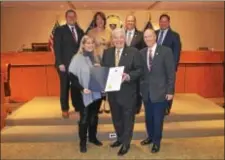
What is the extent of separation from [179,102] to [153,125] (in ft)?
4.48

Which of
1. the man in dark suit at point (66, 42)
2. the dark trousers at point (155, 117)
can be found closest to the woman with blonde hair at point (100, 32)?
the man in dark suit at point (66, 42)

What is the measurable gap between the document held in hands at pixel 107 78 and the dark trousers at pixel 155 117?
386mm

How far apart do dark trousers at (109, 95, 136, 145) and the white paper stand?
9.7 inches

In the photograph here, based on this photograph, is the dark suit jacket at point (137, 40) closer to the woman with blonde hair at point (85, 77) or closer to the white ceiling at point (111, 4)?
the woman with blonde hair at point (85, 77)

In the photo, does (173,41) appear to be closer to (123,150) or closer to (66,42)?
(66,42)

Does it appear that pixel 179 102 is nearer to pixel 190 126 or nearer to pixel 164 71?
pixel 190 126

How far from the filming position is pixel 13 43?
5906mm

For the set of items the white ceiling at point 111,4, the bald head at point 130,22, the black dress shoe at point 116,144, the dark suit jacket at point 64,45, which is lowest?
the black dress shoe at point 116,144

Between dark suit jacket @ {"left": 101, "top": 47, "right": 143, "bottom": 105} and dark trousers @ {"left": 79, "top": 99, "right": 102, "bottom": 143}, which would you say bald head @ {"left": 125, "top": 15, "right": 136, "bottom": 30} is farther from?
dark trousers @ {"left": 79, "top": 99, "right": 102, "bottom": 143}

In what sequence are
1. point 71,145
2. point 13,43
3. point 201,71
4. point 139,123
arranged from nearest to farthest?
point 71,145, point 139,123, point 201,71, point 13,43

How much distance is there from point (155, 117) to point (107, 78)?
553mm

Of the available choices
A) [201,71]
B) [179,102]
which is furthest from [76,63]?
[201,71]

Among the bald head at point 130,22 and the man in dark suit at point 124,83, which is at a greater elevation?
the bald head at point 130,22

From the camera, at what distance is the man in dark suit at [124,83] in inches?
94.8
